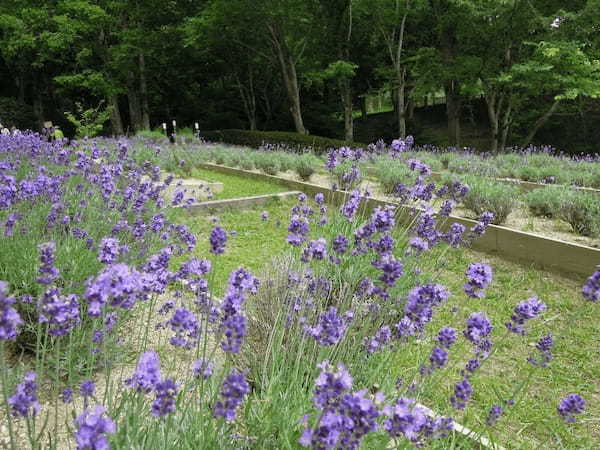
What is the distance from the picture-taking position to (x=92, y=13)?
56.1 ft

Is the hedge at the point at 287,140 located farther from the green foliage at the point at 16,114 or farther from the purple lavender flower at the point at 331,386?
the purple lavender flower at the point at 331,386

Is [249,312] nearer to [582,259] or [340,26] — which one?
[582,259]

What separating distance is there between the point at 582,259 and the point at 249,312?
3226mm

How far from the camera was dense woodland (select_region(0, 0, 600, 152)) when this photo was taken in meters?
12.8

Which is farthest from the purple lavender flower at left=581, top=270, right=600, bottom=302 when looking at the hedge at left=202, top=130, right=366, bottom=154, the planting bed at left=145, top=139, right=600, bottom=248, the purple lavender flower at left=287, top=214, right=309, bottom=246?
the hedge at left=202, top=130, right=366, bottom=154

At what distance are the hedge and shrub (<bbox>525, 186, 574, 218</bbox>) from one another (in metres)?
8.30

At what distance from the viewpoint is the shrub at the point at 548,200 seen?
17.5 feet

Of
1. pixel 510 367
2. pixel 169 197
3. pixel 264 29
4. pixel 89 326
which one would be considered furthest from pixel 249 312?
pixel 264 29

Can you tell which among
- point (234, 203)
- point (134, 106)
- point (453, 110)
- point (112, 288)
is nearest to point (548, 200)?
point (234, 203)

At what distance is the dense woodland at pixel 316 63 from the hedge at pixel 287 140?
2274mm

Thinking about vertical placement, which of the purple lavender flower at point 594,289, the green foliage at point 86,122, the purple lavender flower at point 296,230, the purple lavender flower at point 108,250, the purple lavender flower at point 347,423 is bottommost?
the purple lavender flower at point 347,423

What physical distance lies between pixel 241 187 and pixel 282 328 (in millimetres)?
6491

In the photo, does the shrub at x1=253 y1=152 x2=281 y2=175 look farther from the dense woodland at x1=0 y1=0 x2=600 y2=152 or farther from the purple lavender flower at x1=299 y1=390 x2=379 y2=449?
the purple lavender flower at x1=299 y1=390 x2=379 y2=449

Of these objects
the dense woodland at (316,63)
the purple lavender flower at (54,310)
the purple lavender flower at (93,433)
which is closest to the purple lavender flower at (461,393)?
the purple lavender flower at (93,433)
